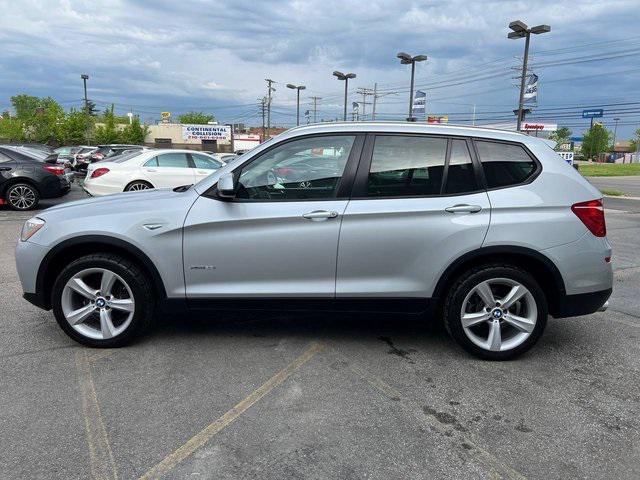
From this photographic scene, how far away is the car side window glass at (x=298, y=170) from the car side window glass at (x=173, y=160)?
379 inches

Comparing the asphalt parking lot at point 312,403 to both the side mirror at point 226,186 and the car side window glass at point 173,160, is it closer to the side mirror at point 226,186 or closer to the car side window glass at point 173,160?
the side mirror at point 226,186

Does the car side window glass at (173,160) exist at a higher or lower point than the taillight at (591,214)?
higher

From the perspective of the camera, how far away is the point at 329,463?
2752mm

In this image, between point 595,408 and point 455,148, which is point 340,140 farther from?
point 595,408

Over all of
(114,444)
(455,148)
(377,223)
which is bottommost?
(114,444)

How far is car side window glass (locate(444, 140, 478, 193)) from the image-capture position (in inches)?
157

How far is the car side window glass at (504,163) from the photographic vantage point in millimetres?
4012

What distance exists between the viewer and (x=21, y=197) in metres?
12.4

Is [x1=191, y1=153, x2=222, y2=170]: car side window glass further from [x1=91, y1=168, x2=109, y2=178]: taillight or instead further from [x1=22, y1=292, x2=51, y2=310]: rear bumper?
[x1=22, y1=292, x2=51, y2=310]: rear bumper

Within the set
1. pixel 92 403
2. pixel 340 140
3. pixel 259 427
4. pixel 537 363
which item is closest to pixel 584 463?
pixel 537 363

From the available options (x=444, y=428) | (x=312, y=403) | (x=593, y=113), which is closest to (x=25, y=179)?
(x=312, y=403)

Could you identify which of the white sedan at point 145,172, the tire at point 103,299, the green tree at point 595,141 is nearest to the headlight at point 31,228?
the tire at point 103,299

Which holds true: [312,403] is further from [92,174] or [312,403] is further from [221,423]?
[92,174]

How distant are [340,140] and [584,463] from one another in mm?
2666
